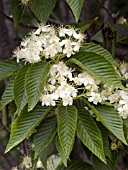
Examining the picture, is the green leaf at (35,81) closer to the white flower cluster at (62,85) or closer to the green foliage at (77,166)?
the white flower cluster at (62,85)

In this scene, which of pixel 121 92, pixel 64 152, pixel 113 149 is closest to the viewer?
pixel 64 152

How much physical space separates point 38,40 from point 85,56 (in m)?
0.15

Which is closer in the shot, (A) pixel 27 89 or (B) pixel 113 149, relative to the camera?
(A) pixel 27 89

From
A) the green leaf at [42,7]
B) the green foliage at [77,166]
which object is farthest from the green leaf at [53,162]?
the green leaf at [42,7]

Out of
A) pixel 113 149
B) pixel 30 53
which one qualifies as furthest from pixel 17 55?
pixel 113 149

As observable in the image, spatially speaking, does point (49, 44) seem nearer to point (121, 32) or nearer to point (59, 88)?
point (59, 88)

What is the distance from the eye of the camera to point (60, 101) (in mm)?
1265

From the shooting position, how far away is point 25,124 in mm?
1244

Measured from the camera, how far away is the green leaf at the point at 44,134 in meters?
1.29

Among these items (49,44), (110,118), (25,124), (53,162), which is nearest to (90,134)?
(110,118)

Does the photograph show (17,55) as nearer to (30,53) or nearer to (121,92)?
(30,53)

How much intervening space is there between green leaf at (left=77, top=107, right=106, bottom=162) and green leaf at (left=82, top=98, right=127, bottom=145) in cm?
3

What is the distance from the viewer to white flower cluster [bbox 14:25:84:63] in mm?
1264

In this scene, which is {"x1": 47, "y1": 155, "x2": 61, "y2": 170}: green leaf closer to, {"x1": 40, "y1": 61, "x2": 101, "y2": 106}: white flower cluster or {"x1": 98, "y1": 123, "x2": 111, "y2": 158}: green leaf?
{"x1": 98, "y1": 123, "x2": 111, "y2": 158}: green leaf
